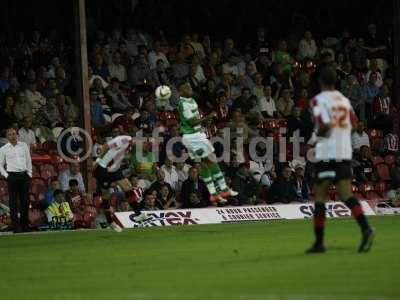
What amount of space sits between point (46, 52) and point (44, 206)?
4.85 meters

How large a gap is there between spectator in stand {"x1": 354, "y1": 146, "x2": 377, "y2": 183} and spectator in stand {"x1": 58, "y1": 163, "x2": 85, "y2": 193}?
24.8 feet

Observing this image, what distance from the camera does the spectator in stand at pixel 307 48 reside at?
1240 inches

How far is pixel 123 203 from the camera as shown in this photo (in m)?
24.8

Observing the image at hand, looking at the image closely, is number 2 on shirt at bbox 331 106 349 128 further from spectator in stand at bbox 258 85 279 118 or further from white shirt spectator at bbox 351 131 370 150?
spectator in stand at bbox 258 85 279 118

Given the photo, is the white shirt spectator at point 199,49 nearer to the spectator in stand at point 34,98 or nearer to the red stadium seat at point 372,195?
the spectator in stand at point 34,98

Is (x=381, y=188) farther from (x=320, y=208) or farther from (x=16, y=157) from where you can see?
(x=320, y=208)

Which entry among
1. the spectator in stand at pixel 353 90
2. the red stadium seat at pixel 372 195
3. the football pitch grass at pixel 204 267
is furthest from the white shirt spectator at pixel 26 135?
the spectator in stand at pixel 353 90

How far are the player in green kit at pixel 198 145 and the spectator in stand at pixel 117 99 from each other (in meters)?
6.23

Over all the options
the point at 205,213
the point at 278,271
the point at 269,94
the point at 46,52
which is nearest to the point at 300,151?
the point at 269,94

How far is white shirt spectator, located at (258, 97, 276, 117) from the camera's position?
29203 millimetres

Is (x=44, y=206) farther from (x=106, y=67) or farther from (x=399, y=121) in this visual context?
(x=399, y=121)

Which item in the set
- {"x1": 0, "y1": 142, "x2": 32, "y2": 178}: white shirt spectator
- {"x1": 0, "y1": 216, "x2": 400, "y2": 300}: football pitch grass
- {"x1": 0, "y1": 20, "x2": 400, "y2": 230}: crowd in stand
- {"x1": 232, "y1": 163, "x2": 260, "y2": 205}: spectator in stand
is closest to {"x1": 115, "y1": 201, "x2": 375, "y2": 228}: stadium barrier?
{"x1": 0, "y1": 20, "x2": 400, "y2": 230}: crowd in stand

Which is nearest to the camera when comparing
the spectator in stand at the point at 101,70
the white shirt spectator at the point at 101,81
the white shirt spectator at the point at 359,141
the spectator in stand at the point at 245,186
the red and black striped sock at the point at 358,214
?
the red and black striped sock at the point at 358,214

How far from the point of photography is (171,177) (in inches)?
1031
